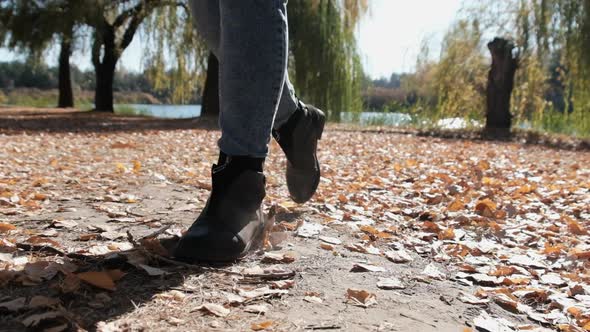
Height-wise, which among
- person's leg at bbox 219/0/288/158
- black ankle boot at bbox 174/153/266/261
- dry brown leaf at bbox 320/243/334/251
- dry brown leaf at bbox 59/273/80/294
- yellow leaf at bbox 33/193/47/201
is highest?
person's leg at bbox 219/0/288/158

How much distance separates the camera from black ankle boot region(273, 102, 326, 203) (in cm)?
134

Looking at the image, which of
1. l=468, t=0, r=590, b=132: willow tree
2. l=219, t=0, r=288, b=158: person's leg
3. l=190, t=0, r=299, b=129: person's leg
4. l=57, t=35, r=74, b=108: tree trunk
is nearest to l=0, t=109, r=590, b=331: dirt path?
l=219, t=0, r=288, b=158: person's leg

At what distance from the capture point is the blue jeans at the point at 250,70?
0.98 meters

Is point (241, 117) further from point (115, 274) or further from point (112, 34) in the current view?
A: point (112, 34)

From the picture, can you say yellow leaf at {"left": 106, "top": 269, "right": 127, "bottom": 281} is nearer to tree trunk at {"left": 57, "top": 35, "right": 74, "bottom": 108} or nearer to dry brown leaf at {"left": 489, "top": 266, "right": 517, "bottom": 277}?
dry brown leaf at {"left": 489, "top": 266, "right": 517, "bottom": 277}

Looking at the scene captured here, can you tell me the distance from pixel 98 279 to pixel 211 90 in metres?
7.93

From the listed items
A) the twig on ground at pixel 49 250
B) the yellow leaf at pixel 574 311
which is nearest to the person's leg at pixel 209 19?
the twig on ground at pixel 49 250

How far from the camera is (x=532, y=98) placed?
28.3ft

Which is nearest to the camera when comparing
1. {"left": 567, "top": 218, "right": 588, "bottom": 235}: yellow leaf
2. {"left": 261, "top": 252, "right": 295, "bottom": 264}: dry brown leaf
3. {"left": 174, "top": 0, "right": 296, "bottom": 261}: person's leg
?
{"left": 174, "top": 0, "right": 296, "bottom": 261}: person's leg

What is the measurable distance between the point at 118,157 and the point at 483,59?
725 centimetres

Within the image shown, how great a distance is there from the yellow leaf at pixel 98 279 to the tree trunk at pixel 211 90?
25.7ft


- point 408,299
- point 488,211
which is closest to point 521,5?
point 488,211

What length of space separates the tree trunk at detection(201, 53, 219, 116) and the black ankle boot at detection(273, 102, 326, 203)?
7331 mm

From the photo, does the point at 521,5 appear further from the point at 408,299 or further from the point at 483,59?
the point at 408,299
